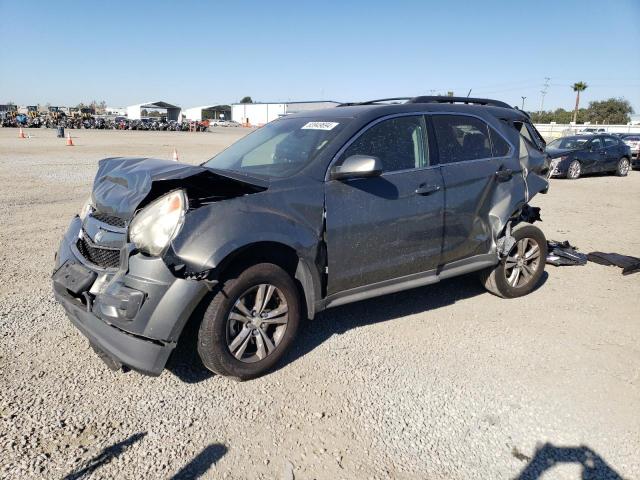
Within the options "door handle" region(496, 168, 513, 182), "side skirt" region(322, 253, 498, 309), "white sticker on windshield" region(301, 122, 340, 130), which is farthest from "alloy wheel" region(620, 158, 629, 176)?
"white sticker on windshield" region(301, 122, 340, 130)

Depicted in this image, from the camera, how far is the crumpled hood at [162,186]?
125 inches

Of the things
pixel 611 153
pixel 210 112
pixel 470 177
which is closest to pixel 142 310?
pixel 470 177

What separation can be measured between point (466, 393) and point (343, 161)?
1857 millimetres

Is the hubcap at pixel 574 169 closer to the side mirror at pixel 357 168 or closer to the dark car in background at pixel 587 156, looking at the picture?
the dark car in background at pixel 587 156

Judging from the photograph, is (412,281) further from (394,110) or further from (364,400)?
(394,110)

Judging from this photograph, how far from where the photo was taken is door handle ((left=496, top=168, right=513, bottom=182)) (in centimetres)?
477

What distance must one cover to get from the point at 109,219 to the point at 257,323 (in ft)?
4.14

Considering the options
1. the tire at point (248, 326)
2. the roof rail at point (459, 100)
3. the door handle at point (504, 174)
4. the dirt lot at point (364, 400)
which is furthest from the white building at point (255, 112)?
the tire at point (248, 326)

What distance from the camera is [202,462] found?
2660 millimetres

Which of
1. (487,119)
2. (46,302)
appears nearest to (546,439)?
(487,119)

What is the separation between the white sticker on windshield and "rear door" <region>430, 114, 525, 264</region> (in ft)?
3.15

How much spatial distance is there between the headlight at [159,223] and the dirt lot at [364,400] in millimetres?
1001

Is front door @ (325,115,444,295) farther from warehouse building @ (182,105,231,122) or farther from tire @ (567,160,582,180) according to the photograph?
warehouse building @ (182,105,231,122)

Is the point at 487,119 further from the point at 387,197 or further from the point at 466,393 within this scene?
the point at 466,393
